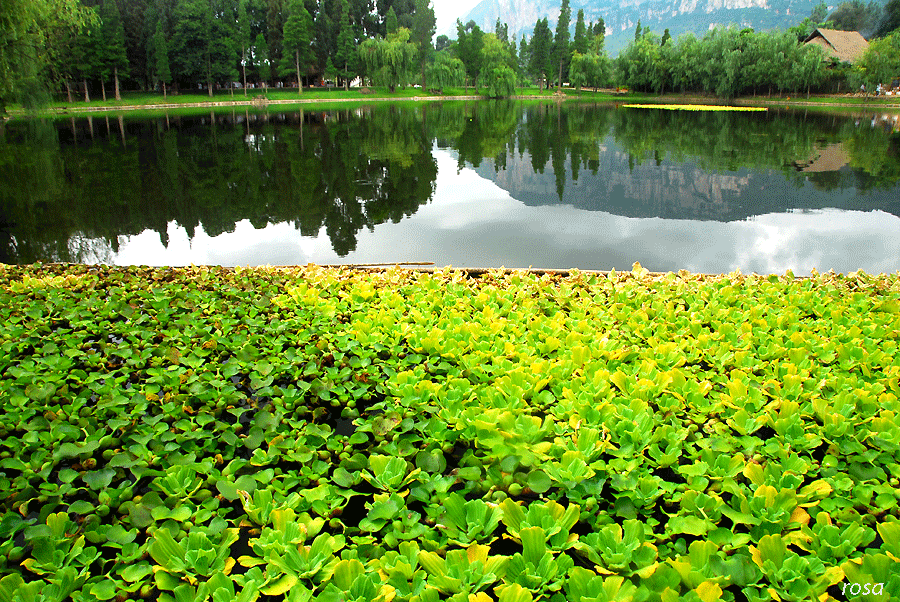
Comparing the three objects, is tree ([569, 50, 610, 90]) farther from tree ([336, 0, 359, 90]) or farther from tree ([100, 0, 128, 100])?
tree ([100, 0, 128, 100])

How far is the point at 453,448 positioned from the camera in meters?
2.54

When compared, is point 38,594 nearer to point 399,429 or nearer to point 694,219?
A: point 399,429

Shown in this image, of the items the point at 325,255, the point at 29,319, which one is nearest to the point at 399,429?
the point at 29,319

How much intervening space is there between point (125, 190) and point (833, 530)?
1243 cm

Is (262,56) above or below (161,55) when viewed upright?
above

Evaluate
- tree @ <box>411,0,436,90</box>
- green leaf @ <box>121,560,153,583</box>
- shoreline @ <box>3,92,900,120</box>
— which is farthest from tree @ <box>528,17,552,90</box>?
green leaf @ <box>121,560,153,583</box>

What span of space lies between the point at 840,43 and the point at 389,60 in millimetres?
38521

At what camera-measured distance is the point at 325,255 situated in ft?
23.5

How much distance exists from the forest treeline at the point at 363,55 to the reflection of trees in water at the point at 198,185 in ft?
62.0

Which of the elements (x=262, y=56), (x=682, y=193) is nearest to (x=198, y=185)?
(x=682, y=193)

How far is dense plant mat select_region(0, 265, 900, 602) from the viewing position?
1.67 metres

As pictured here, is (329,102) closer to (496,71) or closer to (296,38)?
(296,38)

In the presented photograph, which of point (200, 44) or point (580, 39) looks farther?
point (580, 39)

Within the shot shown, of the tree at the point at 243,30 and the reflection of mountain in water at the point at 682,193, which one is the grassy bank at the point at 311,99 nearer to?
the tree at the point at 243,30
